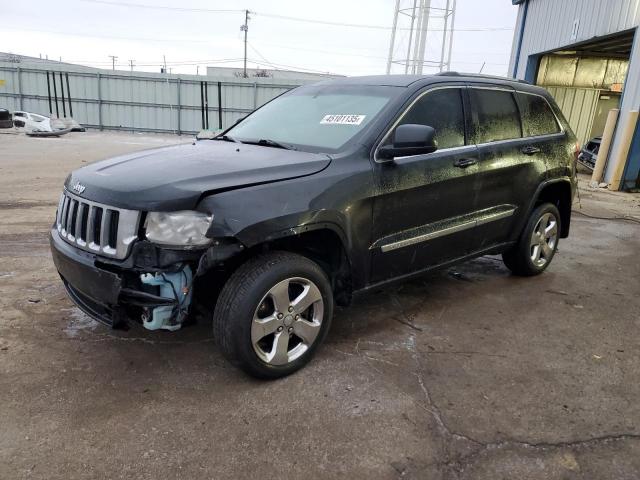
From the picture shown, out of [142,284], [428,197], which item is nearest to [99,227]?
[142,284]

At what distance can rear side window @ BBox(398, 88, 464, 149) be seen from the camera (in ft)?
11.7

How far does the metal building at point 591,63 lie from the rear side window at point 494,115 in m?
8.59

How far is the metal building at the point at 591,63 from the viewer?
446 inches

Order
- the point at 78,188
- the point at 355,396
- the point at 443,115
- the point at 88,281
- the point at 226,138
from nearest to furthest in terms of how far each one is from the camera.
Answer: the point at 88,281 < the point at 355,396 < the point at 78,188 < the point at 443,115 < the point at 226,138

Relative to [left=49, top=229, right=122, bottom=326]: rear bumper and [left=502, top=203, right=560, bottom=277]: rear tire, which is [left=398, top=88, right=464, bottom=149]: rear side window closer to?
[left=502, top=203, right=560, bottom=277]: rear tire

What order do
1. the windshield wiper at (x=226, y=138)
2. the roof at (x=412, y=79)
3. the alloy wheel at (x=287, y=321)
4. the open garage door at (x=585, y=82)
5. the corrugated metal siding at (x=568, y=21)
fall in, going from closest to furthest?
the alloy wheel at (x=287, y=321) < the roof at (x=412, y=79) < the windshield wiper at (x=226, y=138) < the corrugated metal siding at (x=568, y=21) < the open garage door at (x=585, y=82)

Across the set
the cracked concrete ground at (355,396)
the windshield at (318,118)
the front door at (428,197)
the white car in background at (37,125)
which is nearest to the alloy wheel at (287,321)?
the cracked concrete ground at (355,396)

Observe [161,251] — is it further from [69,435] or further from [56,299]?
[56,299]

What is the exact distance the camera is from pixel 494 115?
164 inches

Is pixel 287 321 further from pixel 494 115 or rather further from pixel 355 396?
pixel 494 115

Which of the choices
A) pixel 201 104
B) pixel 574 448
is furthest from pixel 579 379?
pixel 201 104

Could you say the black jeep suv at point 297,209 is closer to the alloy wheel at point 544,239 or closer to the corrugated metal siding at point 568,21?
the alloy wheel at point 544,239

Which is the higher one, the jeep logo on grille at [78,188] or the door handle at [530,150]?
the door handle at [530,150]

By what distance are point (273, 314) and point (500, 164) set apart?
2.36 m
